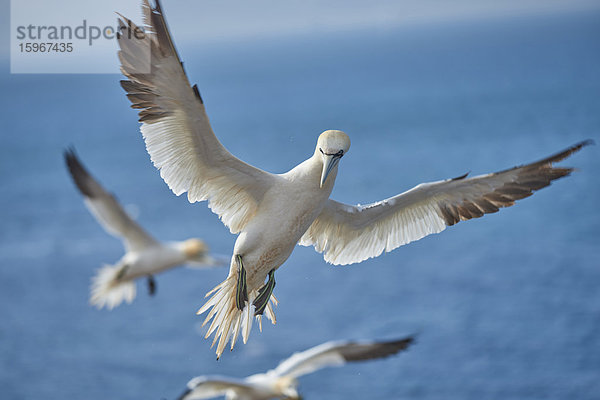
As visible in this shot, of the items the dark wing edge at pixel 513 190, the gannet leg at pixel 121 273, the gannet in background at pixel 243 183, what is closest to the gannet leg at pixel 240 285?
the gannet in background at pixel 243 183

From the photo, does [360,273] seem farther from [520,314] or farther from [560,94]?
[560,94]

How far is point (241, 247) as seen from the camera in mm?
3508

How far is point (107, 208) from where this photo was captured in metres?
9.57

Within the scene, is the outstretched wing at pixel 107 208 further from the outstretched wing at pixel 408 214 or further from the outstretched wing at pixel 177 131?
the outstretched wing at pixel 177 131

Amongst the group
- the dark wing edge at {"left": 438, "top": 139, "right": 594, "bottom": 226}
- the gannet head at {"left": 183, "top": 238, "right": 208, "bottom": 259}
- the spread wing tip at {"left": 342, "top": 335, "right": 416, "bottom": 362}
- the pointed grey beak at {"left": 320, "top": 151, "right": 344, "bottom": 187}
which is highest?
the gannet head at {"left": 183, "top": 238, "right": 208, "bottom": 259}

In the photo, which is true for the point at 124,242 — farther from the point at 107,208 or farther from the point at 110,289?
the point at 110,289

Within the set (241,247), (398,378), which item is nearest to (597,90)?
(398,378)

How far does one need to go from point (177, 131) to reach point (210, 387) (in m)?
4.51

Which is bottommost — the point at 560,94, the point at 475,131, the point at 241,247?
the point at 241,247

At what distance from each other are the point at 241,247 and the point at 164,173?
1.64ft

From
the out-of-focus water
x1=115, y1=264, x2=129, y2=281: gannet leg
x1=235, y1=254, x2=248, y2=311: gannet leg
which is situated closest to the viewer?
x1=235, y1=254, x2=248, y2=311: gannet leg

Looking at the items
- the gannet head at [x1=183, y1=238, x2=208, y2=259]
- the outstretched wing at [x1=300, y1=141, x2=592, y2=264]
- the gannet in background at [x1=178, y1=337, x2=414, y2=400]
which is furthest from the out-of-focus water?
the outstretched wing at [x1=300, y1=141, x2=592, y2=264]

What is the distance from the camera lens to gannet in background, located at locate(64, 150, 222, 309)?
9.21 meters

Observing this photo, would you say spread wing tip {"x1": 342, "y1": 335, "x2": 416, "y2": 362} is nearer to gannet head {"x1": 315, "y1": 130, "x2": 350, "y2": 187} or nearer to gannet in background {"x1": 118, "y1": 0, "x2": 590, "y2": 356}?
gannet in background {"x1": 118, "y1": 0, "x2": 590, "y2": 356}
